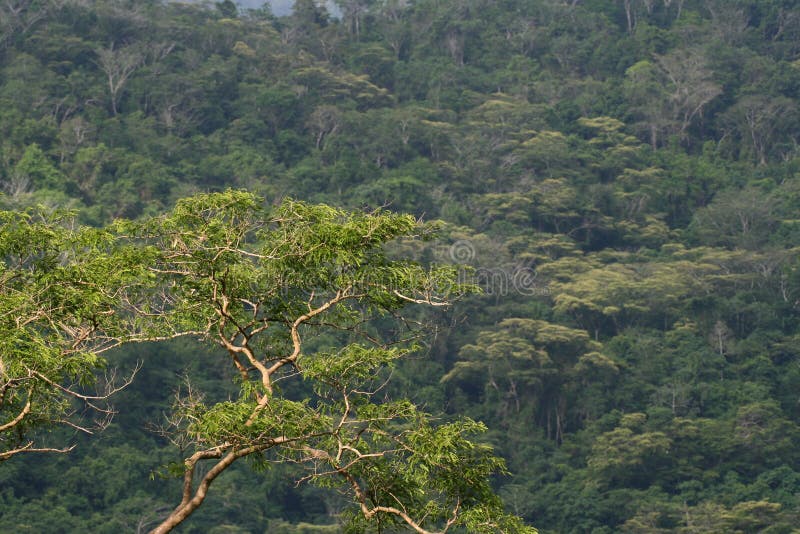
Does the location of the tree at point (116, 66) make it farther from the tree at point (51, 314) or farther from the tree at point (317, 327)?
the tree at point (317, 327)

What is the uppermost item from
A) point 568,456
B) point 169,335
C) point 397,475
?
→ point 169,335

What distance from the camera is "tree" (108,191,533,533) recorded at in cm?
841

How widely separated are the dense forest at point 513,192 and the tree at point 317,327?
64.5 feet

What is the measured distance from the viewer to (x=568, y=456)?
120ft

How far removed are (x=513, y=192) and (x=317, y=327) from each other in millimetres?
A: 37876

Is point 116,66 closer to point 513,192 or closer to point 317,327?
point 513,192

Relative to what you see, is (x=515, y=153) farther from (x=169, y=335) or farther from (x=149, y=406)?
(x=169, y=335)

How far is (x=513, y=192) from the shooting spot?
153 feet

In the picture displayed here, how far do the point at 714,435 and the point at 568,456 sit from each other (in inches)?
142

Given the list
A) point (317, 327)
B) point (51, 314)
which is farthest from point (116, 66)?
point (51, 314)

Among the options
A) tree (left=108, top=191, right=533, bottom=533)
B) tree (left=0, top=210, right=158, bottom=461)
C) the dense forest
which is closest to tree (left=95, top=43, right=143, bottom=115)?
the dense forest

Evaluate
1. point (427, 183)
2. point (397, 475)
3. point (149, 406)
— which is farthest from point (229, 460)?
point (427, 183)

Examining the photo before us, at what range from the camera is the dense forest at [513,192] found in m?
34.2

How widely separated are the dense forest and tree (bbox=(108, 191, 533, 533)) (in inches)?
774
